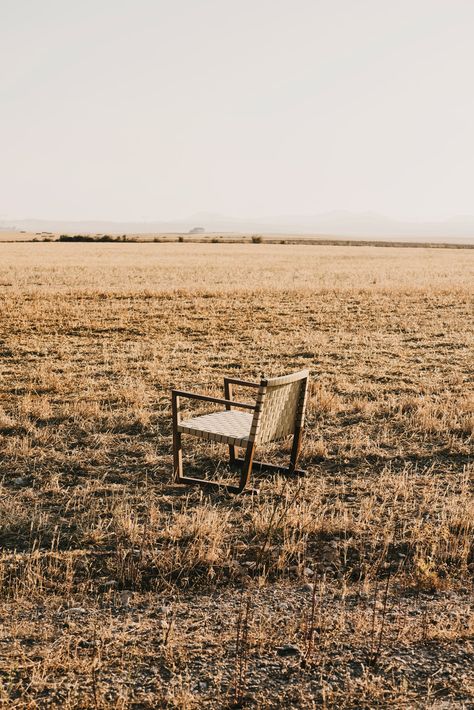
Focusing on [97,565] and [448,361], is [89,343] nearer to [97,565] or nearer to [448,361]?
[448,361]

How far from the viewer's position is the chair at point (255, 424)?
263 inches

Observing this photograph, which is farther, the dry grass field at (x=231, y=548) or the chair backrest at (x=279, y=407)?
Result: the chair backrest at (x=279, y=407)

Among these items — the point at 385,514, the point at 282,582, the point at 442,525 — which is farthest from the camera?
the point at 385,514

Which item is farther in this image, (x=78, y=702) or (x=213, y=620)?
(x=213, y=620)

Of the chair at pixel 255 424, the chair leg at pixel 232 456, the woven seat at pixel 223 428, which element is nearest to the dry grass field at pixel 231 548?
the chair leg at pixel 232 456

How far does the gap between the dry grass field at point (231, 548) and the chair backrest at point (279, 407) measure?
586mm

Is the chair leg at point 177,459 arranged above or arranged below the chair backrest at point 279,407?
below

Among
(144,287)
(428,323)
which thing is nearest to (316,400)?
(428,323)

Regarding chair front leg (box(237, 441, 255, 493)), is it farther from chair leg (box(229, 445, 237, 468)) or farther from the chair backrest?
chair leg (box(229, 445, 237, 468))

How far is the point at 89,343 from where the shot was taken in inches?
645

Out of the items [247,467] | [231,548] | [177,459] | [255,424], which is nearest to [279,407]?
[255,424]

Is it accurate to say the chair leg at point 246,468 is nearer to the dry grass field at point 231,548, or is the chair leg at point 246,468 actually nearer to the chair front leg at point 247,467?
the chair front leg at point 247,467

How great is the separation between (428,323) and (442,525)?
15.0 meters

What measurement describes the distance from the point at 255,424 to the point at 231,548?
1.30m
